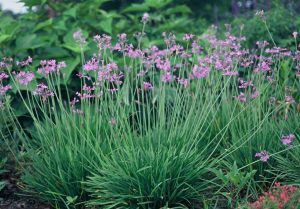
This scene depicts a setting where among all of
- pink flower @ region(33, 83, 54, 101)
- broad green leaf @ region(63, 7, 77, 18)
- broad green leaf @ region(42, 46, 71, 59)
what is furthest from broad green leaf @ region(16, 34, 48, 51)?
pink flower @ region(33, 83, 54, 101)

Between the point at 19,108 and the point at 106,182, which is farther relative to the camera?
the point at 19,108

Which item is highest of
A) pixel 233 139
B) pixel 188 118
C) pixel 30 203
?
pixel 188 118

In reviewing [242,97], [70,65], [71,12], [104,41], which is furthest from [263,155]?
[71,12]

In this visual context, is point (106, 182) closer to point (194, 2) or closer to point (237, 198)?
point (237, 198)

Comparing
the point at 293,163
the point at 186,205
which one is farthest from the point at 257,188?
the point at 186,205

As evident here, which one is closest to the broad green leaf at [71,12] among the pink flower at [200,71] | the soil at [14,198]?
the soil at [14,198]

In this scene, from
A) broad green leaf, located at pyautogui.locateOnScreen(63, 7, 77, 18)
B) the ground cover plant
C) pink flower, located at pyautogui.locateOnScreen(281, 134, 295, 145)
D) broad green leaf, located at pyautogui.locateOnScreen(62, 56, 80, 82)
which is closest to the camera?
the ground cover plant

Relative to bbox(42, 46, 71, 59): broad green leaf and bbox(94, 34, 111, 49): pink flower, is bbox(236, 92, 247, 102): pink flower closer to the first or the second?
bbox(94, 34, 111, 49): pink flower

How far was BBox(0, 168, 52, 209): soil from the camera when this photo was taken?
440 cm

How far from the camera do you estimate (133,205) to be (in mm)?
3941

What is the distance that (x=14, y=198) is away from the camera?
454 centimetres

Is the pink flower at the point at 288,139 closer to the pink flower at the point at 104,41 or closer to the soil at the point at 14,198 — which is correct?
the pink flower at the point at 104,41

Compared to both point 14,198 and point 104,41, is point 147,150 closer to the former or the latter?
point 104,41

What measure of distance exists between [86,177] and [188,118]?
0.84 m
